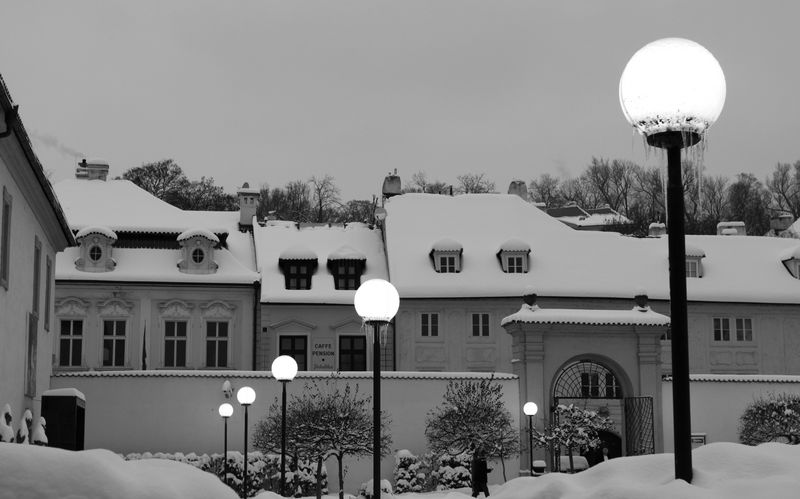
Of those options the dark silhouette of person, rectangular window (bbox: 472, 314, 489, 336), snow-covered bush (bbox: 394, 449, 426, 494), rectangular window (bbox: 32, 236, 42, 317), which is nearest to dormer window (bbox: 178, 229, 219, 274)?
rectangular window (bbox: 472, 314, 489, 336)

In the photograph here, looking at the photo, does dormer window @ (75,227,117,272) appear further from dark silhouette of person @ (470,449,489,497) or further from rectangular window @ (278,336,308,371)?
dark silhouette of person @ (470,449,489,497)

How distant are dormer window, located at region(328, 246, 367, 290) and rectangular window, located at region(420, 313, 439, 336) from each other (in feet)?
10.7

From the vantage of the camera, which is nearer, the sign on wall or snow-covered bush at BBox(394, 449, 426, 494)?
snow-covered bush at BBox(394, 449, 426, 494)

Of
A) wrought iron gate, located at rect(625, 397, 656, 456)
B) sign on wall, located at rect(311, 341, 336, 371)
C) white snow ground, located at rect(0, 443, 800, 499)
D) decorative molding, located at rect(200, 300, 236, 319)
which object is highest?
decorative molding, located at rect(200, 300, 236, 319)

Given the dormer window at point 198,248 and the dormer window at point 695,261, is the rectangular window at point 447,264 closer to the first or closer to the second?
the dormer window at point 198,248

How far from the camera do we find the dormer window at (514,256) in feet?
156

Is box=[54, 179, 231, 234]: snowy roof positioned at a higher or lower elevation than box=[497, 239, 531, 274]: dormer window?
higher

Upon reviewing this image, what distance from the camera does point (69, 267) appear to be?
44688 mm

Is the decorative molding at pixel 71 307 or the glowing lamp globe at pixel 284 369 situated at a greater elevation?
the decorative molding at pixel 71 307

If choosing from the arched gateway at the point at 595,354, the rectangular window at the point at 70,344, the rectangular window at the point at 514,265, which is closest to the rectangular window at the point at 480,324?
the rectangular window at the point at 514,265

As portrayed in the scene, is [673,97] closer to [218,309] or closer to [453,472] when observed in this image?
[453,472]

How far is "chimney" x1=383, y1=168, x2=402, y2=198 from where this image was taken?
56156 mm

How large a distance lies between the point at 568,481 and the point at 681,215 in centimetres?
175

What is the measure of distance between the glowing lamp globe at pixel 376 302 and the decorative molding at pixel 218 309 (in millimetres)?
32492
